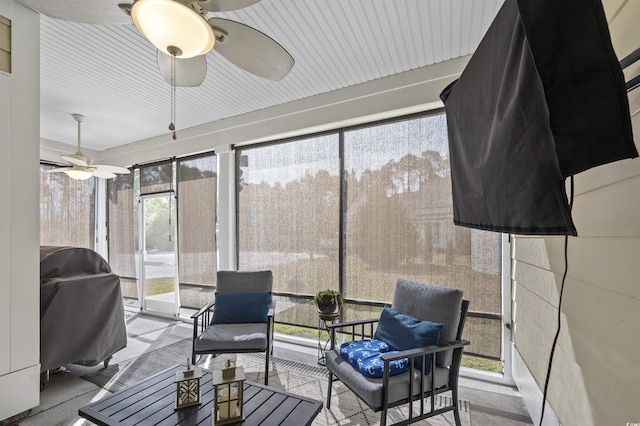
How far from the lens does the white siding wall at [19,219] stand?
2131 millimetres

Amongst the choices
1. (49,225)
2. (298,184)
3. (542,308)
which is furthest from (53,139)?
(542,308)

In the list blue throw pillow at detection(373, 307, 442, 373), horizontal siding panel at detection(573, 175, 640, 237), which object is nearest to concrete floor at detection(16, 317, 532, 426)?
blue throw pillow at detection(373, 307, 442, 373)

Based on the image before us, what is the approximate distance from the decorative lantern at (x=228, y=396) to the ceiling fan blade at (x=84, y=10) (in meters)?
1.83

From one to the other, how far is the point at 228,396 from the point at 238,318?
61.0 inches

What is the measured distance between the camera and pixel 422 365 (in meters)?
1.93

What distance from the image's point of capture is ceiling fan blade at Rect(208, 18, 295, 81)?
167cm

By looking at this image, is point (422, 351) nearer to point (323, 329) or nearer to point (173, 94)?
point (323, 329)

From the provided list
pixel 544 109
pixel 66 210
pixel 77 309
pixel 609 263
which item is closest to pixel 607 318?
pixel 609 263

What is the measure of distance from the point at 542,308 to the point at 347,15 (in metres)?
2.28

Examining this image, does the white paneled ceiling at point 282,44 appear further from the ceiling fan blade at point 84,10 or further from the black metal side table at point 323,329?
the black metal side table at point 323,329

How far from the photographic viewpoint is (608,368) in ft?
3.57

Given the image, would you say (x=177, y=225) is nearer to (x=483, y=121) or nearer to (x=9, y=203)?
(x=9, y=203)

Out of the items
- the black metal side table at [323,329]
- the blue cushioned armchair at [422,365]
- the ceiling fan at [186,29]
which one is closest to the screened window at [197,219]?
the black metal side table at [323,329]

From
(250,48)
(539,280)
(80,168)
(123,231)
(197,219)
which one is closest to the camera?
(250,48)
